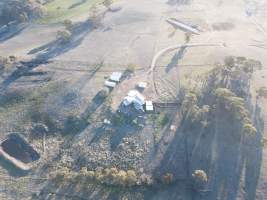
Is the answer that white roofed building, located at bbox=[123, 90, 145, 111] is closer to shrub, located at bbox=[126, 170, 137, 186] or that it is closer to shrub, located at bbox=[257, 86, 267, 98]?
shrub, located at bbox=[126, 170, 137, 186]

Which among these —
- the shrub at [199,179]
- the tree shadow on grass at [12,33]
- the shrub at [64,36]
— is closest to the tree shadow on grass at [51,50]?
the shrub at [64,36]

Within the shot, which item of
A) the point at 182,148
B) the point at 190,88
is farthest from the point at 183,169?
the point at 190,88

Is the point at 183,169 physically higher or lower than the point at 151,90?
lower

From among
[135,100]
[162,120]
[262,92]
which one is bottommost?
[162,120]

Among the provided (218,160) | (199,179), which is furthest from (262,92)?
(199,179)

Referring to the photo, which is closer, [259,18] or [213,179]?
[213,179]

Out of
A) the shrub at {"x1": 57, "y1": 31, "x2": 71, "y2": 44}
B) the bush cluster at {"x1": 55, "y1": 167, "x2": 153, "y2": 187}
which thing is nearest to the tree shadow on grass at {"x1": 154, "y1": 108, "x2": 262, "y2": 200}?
the bush cluster at {"x1": 55, "y1": 167, "x2": 153, "y2": 187}

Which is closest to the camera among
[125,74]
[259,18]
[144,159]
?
[144,159]

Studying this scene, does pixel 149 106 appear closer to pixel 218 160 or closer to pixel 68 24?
pixel 218 160

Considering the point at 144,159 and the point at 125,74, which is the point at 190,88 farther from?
the point at 144,159

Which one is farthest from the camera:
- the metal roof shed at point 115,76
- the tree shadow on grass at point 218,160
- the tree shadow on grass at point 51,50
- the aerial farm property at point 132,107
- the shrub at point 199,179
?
the tree shadow on grass at point 51,50

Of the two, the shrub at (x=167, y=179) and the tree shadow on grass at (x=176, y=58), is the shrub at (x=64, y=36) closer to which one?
A: the tree shadow on grass at (x=176, y=58)
